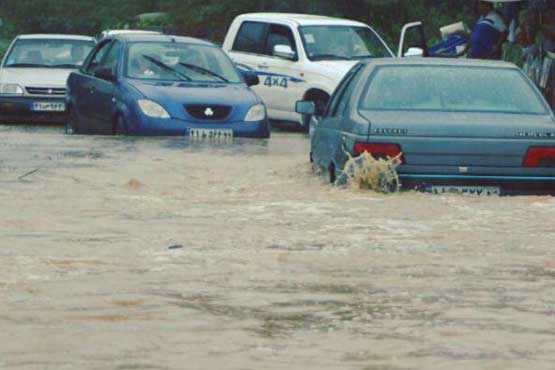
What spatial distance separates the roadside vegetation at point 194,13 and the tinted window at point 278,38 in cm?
1389

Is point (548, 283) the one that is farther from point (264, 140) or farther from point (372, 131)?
point (264, 140)

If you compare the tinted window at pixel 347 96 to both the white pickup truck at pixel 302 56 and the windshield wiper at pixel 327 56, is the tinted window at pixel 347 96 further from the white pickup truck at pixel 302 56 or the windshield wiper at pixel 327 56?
the windshield wiper at pixel 327 56

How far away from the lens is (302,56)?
25797mm

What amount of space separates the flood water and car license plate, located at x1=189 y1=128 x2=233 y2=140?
3.38m

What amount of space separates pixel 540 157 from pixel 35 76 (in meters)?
15.5

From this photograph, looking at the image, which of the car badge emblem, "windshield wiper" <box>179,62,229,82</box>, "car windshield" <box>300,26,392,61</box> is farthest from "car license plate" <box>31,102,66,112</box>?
the car badge emblem

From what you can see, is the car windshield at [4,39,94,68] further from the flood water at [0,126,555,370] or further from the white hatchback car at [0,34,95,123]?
the flood water at [0,126,555,370]

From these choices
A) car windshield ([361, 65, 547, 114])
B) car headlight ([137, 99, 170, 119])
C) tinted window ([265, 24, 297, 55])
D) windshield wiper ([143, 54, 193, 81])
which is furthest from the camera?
tinted window ([265, 24, 297, 55])

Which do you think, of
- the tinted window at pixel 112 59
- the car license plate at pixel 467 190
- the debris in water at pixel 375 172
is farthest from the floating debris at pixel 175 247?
the tinted window at pixel 112 59

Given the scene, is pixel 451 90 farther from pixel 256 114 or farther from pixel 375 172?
pixel 256 114

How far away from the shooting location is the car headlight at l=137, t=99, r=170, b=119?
799 inches

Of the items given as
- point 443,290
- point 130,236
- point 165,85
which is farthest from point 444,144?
point 165,85

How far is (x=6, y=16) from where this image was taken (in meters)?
61.6

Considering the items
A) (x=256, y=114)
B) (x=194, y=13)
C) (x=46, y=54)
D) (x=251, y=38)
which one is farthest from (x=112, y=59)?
(x=194, y=13)
